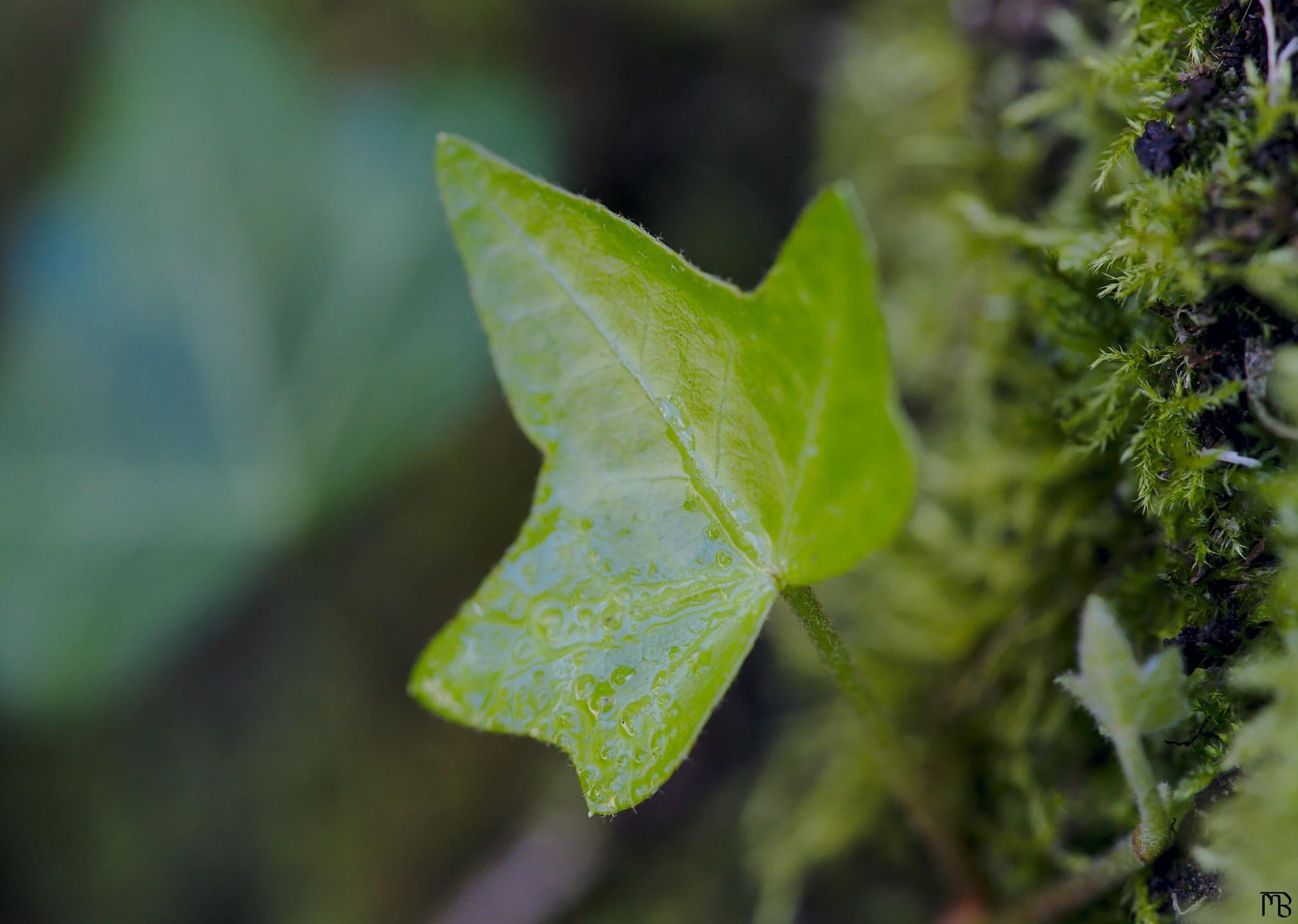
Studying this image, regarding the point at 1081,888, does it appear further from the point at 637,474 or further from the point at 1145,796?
the point at 637,474

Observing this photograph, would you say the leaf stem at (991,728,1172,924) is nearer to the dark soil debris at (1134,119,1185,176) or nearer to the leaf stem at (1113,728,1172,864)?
the leaf stem at (1113,728,1172,864)

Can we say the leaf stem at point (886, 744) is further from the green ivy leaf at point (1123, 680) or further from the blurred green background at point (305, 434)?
the blurred green background at point (305, 434)

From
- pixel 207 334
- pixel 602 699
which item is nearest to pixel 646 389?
pixel 602 699

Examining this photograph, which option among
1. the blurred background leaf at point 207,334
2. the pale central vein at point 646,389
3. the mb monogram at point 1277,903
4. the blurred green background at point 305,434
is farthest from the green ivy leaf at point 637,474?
the blurred background leaf at point 207,334

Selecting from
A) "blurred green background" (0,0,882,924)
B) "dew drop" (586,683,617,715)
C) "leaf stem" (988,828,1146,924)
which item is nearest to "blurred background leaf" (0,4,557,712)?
"blurred green background" (0,0,882,924)

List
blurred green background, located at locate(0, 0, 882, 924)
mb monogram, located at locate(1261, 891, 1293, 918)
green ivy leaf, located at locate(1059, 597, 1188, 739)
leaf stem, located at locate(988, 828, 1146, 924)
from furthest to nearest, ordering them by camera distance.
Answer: blurred green background, located at locate(0, 0, 882, 924)
leaf stem, located at locate(988, 828, 1146, 924)
green ivy leaf, located at locate(1059, 597, 1188, 739)
mb monogram, located at locate(1261, 891, 1293, 918)

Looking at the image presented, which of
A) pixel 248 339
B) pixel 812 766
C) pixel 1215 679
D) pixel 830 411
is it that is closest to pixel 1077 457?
pixel 1215 679

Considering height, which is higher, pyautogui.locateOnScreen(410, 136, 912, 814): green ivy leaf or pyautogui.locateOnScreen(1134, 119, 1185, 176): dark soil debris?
pyautogui.locateOnScreen(1134, 119, 1185, 176): dark soil debris
